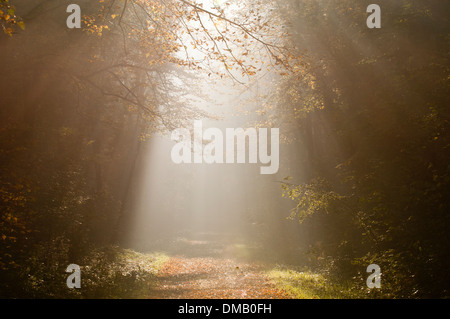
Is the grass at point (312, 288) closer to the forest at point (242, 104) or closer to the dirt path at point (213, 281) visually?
the forest at point (242, 104)

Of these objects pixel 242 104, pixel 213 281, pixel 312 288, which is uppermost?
pixel 242 104

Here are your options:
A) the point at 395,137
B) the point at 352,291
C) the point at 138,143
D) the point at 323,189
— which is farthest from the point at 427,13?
the point at 138,143

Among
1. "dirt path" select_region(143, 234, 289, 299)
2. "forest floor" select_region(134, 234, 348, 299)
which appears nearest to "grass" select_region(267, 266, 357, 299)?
"forest floor" select_region(134, 234, 348, 299)

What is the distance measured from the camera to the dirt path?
30.5ft

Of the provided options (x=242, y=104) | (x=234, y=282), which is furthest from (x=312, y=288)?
(x=242, y=104)

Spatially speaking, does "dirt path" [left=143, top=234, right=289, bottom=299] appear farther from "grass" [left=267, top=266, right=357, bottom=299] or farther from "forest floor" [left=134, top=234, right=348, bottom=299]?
"grass" [left=267, top=266, right=357, bottom=299]

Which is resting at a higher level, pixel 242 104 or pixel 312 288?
pixel 242 104

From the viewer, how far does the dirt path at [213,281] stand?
930 centimetres

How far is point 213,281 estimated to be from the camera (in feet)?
39.8

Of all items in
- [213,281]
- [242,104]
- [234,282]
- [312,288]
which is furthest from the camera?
[242,104]

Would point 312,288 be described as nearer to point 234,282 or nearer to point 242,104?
point 234,282

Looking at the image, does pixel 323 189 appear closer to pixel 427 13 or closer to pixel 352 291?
pixel 352 291

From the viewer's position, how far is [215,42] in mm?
7578
